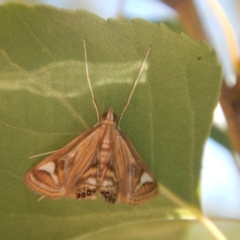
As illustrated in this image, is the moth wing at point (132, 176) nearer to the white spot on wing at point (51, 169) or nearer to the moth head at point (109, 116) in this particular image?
the moth head at point (109, 116)

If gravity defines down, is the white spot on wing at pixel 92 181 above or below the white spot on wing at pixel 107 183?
above

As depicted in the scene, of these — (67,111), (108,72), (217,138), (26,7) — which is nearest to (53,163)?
(67,111)

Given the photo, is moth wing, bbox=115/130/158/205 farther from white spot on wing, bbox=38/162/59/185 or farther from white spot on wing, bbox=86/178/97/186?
white spot on wing, bbox=38/162/59/185

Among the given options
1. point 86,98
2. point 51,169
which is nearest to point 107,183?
point 51,169

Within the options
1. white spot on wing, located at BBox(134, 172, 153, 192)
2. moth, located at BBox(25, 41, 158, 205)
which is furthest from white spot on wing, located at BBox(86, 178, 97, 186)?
white spot on wing, located at BBox(134, 172, 153, 192)

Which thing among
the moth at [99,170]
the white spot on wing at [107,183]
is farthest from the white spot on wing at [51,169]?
the white spot on wing at [107,183]

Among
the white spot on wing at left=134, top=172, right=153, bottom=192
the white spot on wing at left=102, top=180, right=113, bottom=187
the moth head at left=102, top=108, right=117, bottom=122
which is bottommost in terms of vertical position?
the white spot on wing at left=134, top=172, right=153, bottom=192

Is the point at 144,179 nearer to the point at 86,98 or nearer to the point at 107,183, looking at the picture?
the point at 107,183
